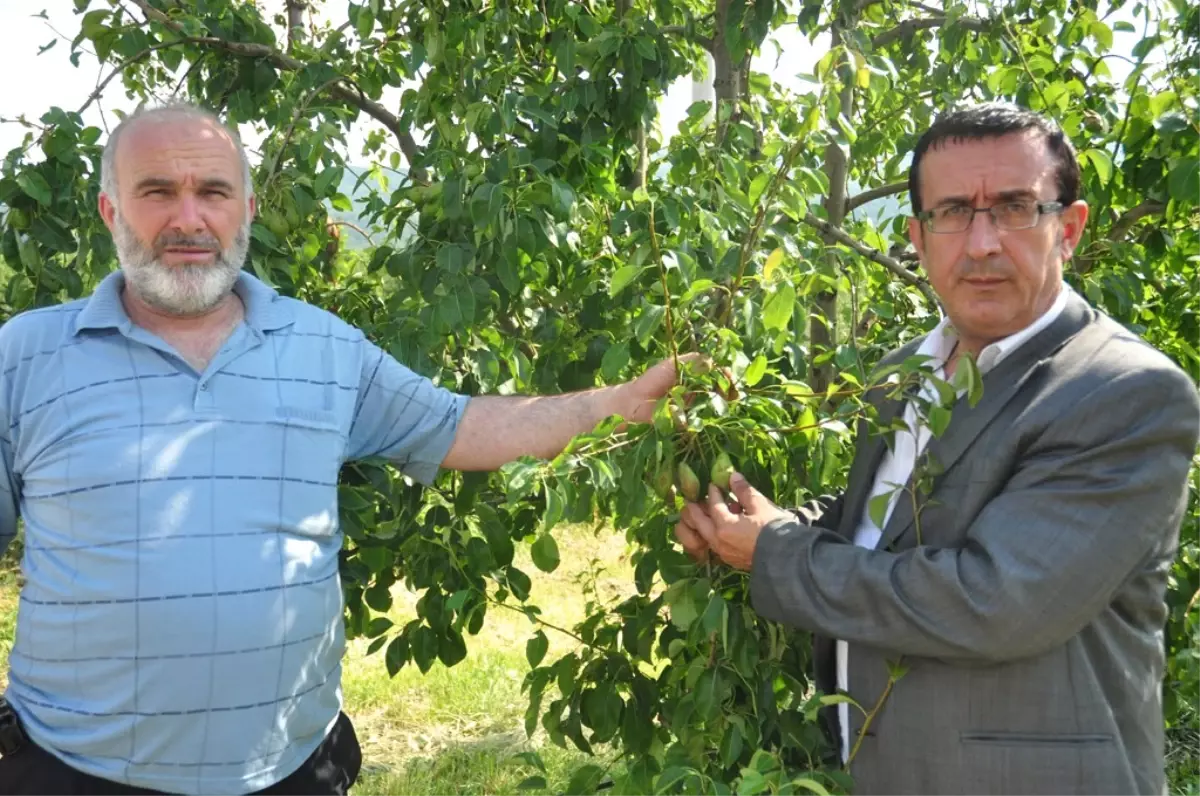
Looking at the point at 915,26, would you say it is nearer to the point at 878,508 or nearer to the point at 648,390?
the point at 648,390

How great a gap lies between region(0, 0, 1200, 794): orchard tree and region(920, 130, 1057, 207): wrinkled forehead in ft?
0.65

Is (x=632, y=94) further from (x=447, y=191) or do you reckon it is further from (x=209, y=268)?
(x=209, y=268)

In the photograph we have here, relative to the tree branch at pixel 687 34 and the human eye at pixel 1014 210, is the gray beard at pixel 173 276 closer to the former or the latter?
the tree branch at pixel 687 34

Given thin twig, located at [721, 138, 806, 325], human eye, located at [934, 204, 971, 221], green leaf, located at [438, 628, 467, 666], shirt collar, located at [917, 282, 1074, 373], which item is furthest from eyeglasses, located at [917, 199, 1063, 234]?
green leaf, located at [438, 628, 467, 666]

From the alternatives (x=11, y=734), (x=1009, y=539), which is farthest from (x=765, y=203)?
(x=11, y=734)

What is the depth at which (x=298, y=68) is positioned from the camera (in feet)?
9.56

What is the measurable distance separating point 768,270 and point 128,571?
1.17 m

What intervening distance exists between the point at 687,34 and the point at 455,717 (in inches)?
118

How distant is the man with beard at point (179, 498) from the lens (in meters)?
1.93

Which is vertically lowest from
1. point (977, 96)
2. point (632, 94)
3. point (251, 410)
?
point (251, 410)

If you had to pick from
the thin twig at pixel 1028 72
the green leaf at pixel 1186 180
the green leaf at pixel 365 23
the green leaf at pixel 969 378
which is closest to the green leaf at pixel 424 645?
the green leaf at pixel 365 23

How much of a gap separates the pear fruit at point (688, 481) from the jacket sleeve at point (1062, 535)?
314 mm

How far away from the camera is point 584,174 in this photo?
2549 millimetres

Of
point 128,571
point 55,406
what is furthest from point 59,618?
point 55,406
